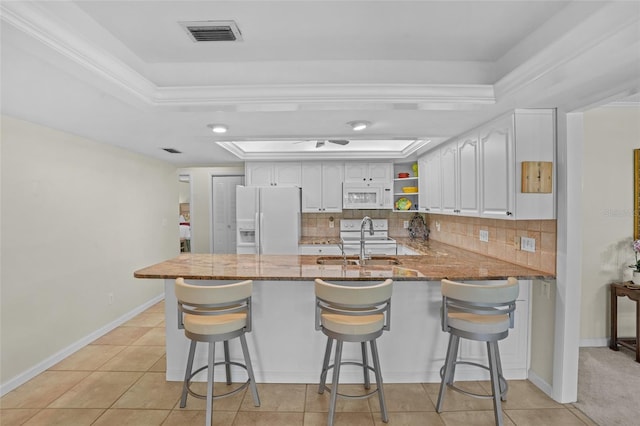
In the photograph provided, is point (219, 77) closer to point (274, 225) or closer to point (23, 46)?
point (23, 46)

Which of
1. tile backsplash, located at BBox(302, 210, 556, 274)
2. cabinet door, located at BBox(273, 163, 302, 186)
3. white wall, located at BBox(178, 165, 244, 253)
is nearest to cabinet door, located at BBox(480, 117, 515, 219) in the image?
tile backsplash, located at BBox(302, 210, 556, 274)

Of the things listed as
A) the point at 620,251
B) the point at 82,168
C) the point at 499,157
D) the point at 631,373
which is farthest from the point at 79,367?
the point at 620,251

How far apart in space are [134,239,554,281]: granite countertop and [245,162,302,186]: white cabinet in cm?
213

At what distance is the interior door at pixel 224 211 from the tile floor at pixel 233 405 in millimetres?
3693

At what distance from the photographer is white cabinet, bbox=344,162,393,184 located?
4992 mm

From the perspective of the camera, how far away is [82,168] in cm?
336

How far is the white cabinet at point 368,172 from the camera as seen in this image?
4992 millimetres

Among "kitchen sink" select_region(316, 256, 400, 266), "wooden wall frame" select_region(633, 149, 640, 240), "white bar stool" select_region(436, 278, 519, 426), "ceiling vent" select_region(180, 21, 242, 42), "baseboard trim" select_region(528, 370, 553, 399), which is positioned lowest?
"baseboard trim" select_region(528, 370, 553, 399)

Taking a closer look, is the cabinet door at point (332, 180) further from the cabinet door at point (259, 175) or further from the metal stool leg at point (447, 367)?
the metal stool leg at point (447, 367)

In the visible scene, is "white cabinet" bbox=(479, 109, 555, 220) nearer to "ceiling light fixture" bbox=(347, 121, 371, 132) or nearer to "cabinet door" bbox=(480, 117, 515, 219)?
"cabinet door" bbox=(480, 117, 515, 219)

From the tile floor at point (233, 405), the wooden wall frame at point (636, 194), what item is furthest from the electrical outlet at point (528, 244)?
the wooden wall frame at point (636, 194)

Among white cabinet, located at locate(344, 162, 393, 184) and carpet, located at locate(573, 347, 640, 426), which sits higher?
white cabinet, located at locate(344, 162, 393, 184)

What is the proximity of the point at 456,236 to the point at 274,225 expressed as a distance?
2.46 m

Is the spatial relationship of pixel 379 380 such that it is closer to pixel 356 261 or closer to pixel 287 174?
pixel 356 261
